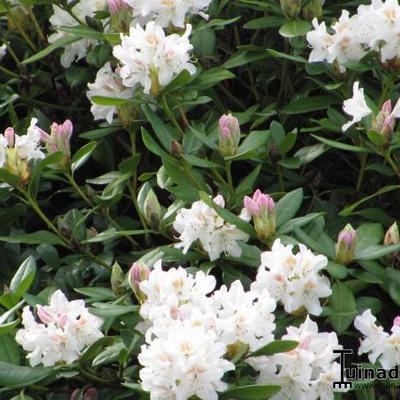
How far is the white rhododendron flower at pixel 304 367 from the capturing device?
1.80m

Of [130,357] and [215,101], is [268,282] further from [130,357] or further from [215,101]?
[215,101]

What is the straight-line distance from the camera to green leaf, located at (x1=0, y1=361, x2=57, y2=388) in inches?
74.0

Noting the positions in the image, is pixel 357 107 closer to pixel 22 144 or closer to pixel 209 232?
pixel 209 232

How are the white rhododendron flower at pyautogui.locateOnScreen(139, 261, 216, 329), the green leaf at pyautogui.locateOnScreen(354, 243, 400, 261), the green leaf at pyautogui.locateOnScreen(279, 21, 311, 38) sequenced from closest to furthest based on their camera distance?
1. the white rhododendron flower at pyautogui.locateOnScreen(139, 261, 216, 329)
2. the green leaf at pyautogui.locateOnScreen(354, 243, 400, 261)
3. the green leaf at pyautogui.locateOnScreen(279, 21, 311, 38)

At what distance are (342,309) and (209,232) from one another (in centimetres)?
30

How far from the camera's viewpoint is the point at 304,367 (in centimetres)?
180

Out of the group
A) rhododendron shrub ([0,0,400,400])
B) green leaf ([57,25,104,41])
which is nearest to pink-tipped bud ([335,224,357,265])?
rhododendron shrub ([0,0,400,400])

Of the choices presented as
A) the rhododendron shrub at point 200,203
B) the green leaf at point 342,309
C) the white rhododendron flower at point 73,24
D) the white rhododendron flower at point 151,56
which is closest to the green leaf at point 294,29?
the rhododendron shrub at point 200,203

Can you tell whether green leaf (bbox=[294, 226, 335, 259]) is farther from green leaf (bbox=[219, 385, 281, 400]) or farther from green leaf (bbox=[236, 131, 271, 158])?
green leaf (bbox=[219, 385, 281, 400])

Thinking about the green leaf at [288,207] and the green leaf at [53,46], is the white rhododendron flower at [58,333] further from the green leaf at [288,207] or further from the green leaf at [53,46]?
the green leaf at [53,46]

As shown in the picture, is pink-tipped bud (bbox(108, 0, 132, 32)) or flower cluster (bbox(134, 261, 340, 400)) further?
pink-tipped bud (bbox(108, 0, 132, 32))

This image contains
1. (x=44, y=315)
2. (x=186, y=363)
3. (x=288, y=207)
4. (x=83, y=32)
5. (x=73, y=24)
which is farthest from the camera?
(x=73, y=24)

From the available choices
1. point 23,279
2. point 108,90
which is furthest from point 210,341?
point 108,90

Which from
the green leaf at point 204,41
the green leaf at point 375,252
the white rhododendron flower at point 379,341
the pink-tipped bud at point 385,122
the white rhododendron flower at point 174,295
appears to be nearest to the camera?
the white rhododendron flower at point 174,295
